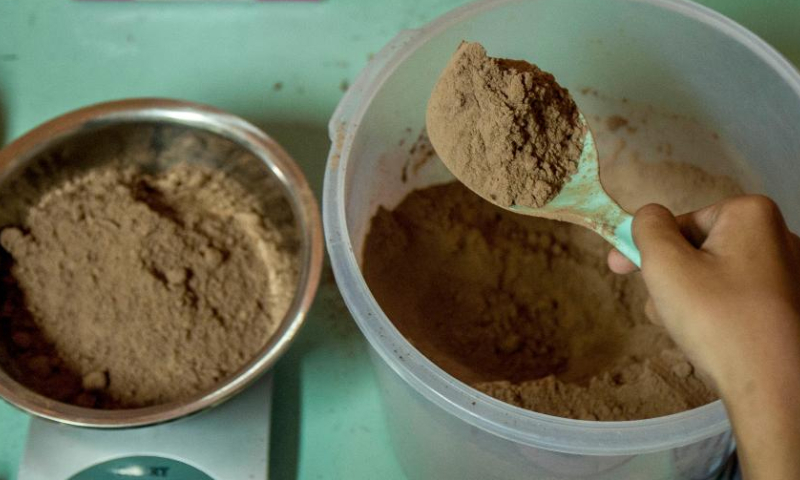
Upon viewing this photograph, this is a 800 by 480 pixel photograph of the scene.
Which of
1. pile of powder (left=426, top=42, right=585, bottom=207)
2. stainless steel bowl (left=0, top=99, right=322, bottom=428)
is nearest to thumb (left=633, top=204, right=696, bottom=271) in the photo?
pile of powder (left=426, top=42, right=585, bottom=207)

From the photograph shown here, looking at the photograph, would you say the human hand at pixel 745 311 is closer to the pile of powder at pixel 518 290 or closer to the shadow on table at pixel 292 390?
the pile of powder at pixel 518 290

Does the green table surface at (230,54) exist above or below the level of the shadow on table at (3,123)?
above

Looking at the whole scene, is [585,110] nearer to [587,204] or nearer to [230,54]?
[587,204]

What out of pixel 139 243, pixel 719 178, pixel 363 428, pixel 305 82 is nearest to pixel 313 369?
pixel 363 428

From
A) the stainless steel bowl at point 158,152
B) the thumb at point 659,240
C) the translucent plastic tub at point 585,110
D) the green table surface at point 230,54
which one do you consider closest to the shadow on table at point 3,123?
the green table surface at point 230,54

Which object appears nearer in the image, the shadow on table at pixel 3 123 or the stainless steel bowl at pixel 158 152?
the stainless steel bowl at pixel 158 152

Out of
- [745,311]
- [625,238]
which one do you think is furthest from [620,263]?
[745,311]

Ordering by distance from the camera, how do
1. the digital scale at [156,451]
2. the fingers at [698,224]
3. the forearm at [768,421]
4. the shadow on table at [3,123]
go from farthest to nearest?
1. the shadow on table at [3,123]
2. the digital scale at [156,451]
3. the fingers at [698,224]
4. the forearm at [768,421]
